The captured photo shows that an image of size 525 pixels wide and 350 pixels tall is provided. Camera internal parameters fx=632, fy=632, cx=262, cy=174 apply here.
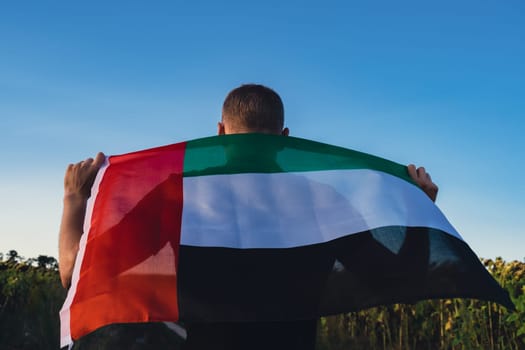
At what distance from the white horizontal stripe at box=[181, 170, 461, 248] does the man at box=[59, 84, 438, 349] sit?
0.82 ft

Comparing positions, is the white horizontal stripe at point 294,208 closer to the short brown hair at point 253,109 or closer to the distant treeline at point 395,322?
the short brown hair at point 253,109

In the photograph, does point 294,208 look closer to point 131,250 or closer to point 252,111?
point 252,111

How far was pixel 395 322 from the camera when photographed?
7902mm

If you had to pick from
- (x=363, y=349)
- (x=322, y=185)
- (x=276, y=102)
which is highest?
(x=276, y=102)

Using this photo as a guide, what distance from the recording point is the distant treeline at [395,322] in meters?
6.82

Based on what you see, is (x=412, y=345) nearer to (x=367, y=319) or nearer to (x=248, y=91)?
(x=367, y=319)

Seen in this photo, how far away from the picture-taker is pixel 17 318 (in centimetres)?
Result: 843

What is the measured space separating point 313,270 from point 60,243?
108 centimetres

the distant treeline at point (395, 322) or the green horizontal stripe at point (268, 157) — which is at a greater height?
the green horizontal stripe at point (268, 157)

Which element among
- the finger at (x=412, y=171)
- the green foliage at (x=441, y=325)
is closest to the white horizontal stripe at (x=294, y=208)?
the finger at (x=412, y=171)

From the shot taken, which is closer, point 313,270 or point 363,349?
point 313,270

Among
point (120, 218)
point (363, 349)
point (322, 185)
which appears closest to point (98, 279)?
point (120, 218)

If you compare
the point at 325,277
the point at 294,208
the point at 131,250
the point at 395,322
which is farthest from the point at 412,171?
the point at 395,322

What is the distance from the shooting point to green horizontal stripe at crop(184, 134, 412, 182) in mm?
2793
